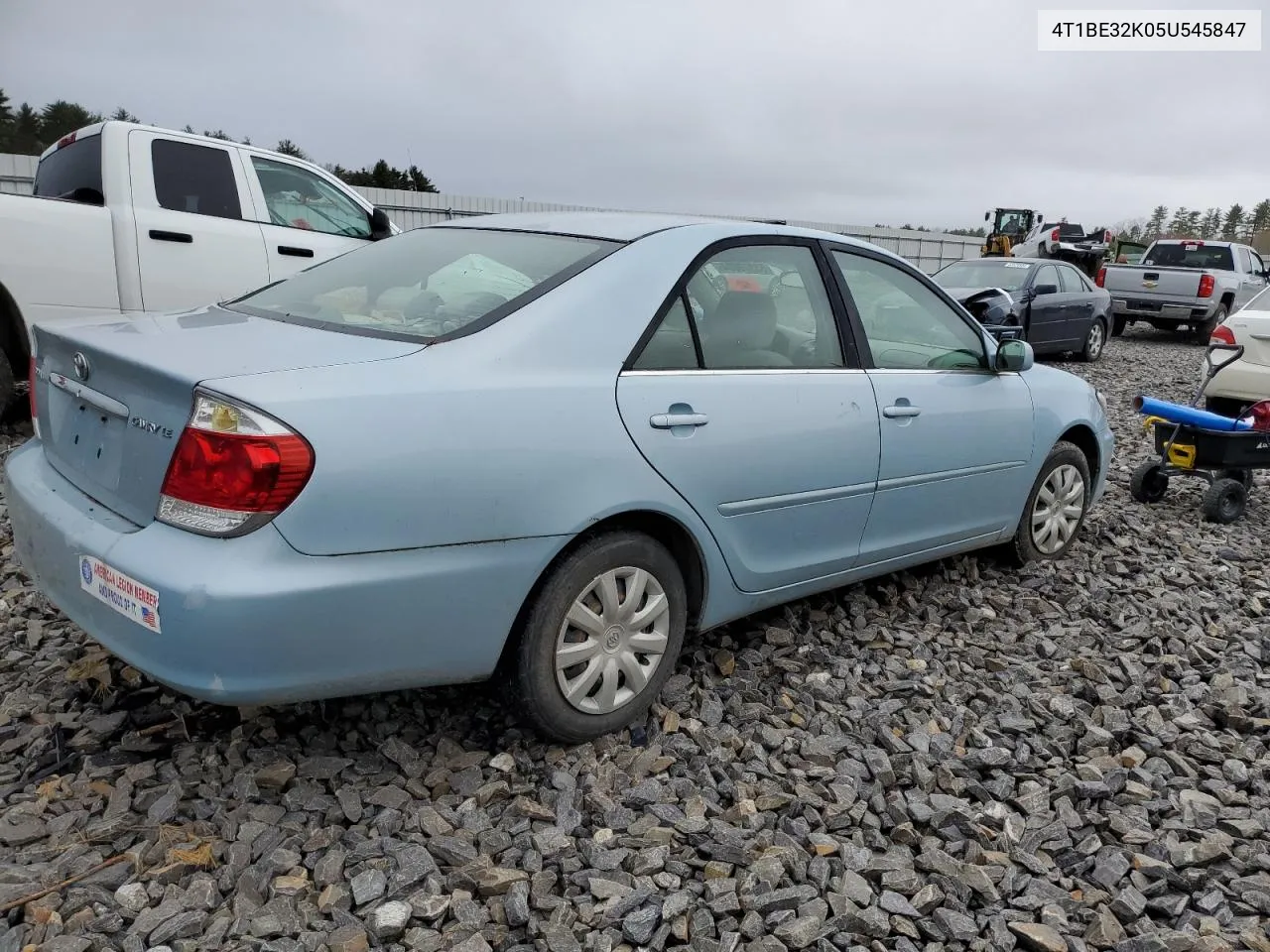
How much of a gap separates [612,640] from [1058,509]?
282 centimetres

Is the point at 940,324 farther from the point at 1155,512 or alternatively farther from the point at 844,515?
the point at 1155,512

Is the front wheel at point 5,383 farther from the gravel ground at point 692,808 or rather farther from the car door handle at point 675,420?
the car door handle at point 675,420

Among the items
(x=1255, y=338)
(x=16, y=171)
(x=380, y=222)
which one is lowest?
(x=1255, y=338)

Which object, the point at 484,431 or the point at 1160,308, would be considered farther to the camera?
the point at 1160,308

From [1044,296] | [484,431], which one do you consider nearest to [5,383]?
[484,431]

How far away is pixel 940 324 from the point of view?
414cm

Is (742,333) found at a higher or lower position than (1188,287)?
higher

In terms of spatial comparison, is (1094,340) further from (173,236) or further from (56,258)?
(56,258)

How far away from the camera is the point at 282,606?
7.40 ft

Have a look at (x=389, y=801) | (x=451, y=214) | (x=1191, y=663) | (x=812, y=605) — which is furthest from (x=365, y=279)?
(x=451, y=214)

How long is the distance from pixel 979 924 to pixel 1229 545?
4041 millimetres

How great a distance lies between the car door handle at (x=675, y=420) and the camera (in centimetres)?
286

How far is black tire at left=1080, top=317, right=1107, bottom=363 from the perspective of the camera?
556 inches

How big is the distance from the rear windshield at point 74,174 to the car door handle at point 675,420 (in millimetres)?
4802
